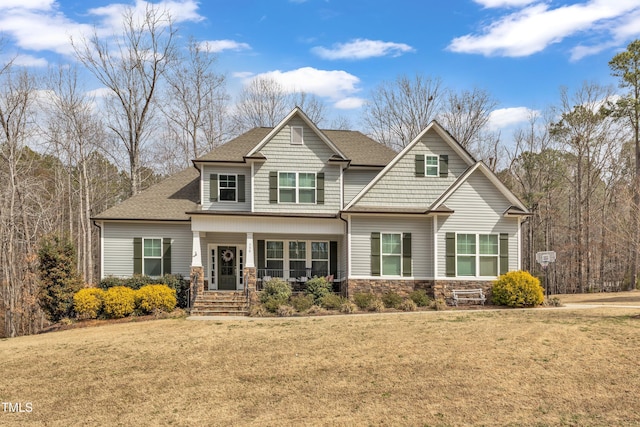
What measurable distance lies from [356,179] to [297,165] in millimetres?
3043

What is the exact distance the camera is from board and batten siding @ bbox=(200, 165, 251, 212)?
23.6m

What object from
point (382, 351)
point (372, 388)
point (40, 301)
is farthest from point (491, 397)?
point (40, 301)

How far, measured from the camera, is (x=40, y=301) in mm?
20969

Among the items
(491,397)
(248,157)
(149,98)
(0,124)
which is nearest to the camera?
(491,397)

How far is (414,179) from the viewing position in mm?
22609

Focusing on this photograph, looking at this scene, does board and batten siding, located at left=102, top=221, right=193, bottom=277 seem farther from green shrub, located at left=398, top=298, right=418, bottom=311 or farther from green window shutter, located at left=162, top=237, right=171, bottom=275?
green shrub, located at left=398, top=298, right=418, bottom=311

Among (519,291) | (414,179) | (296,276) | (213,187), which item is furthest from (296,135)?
(519,291)

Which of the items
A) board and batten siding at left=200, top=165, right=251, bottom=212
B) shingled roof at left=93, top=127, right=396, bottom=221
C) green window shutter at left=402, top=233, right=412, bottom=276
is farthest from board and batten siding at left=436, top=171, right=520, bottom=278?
board and batten siding at left=200, top=165, right=251, bottom=212

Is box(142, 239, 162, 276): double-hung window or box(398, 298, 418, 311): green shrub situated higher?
box(142, 239, 162, 276): double-hung window

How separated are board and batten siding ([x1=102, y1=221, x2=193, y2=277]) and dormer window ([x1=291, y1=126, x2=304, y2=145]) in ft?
19.4

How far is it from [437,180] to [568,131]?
1980 centimetres

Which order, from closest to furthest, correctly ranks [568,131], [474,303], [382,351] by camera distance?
[382,351] < [474,303] < [568,131]

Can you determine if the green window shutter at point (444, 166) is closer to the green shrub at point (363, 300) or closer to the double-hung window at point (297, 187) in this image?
the double-hung window at point (297, 187)

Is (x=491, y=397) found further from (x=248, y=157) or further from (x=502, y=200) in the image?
(x=248, y=157)
